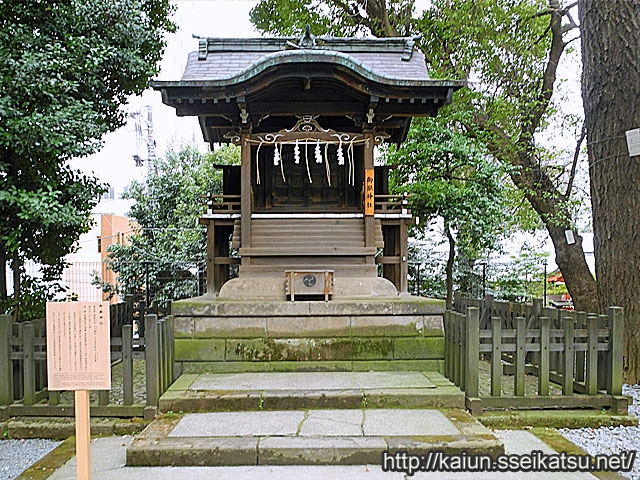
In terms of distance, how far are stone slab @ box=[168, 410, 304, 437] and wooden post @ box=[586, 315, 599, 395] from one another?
3.44m

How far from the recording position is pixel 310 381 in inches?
255

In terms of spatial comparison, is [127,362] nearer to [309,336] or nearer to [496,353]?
[309,336]

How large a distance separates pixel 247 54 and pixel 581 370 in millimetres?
7750

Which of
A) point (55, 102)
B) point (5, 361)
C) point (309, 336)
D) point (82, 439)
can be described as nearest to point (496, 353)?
point (309, 336)

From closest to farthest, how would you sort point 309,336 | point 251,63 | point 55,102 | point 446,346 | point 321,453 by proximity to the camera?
point 321,453 → point 446,346 → point 309,336 → point 55,102 → point 251,63

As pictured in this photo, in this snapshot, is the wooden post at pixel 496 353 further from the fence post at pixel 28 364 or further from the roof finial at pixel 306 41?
the roof finial at pixel 306 41

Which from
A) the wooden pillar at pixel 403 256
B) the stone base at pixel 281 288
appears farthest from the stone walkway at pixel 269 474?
the wooden pillar at pixel 403 256

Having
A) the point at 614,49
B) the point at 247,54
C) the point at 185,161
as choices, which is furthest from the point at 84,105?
the point at 185,161

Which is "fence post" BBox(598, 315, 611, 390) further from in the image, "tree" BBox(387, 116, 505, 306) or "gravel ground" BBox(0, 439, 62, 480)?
"tree" BBox(387, 116, 505, 306)

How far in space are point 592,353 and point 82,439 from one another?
17.9 feet

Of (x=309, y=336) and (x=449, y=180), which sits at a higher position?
(x=449, y=180)

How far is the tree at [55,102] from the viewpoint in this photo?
24.5 feet

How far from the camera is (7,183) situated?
25.5ft

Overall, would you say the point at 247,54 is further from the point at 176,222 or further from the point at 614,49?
the point at 176,222
